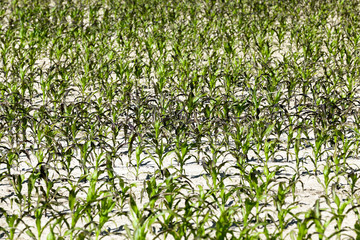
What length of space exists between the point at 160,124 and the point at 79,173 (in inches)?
29.4

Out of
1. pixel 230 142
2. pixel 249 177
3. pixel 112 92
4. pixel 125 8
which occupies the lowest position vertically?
pixel 249 177

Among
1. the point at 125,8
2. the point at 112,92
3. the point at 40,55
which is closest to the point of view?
the point at 112,92

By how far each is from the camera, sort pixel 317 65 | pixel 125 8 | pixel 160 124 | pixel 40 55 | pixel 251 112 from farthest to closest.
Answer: pixel 125 8, pixel 40 55, pixel 317 65, pixel 251 112, pixel 160 124

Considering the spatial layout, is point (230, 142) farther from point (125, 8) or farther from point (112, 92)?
point (125, 8)

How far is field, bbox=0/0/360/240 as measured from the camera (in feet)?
10.7

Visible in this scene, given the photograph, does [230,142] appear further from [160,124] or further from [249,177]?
[249,177]

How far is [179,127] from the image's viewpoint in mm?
4336

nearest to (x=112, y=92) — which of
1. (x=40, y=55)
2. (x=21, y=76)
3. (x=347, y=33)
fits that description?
(x=21, y=76)

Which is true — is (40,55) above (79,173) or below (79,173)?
above

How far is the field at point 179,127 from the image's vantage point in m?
3.27

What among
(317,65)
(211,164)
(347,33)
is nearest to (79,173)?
(211,164)

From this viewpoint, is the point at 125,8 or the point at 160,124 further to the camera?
the point at 125,8

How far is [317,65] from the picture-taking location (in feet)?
20.3

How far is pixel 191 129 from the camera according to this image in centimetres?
446
